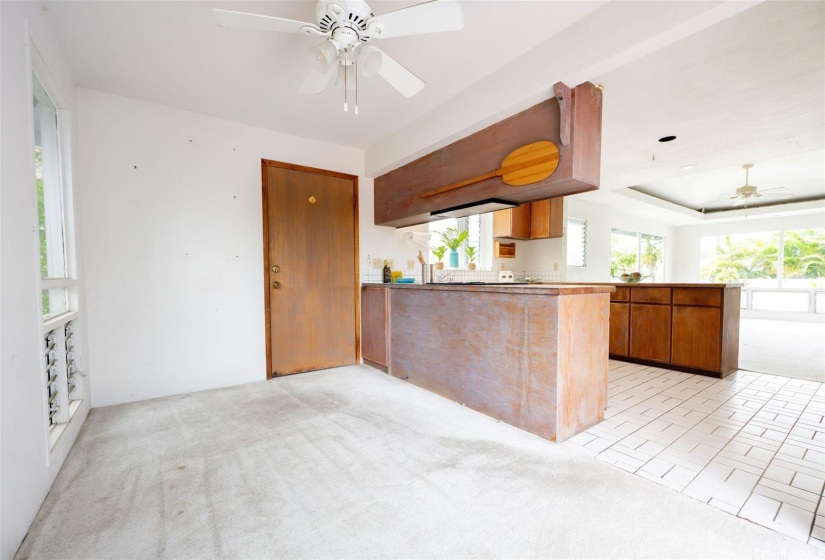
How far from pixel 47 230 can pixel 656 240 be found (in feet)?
36.9

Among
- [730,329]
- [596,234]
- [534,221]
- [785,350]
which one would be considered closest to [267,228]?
[534,221]

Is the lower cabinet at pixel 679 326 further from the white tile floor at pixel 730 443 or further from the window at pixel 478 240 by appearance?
the window at pixel 478 240

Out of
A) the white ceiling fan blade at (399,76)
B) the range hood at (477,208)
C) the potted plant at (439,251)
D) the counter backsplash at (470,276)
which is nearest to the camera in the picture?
the white ceiling fan blade at (399,76)

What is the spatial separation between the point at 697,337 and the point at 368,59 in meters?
3.99

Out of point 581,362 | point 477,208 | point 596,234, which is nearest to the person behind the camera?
point 581,362

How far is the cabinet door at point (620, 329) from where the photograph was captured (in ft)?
13.4

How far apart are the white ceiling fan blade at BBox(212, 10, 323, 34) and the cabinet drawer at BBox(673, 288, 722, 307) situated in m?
4.06

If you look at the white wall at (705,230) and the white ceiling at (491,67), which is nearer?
the white ceiling at (491,67)

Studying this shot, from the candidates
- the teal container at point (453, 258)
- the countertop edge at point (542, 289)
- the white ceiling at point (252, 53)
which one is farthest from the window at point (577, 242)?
the white ceiling at point (252, 53)

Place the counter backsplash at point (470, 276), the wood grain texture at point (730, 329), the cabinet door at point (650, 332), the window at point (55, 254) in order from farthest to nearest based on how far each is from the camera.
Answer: the counter backsplash at point (470, 276) < the cabinet door at point (650, 332) < the wood grain texture at point (730, 329) < the window at point (55, 254)

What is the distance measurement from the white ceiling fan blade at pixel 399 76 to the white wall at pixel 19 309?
160 centimetres

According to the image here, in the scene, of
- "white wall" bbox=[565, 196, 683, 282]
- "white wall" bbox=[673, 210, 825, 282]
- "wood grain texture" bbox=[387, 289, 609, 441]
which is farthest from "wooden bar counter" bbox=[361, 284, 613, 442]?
"white wall" bbox=[673, 210, 825, 282]

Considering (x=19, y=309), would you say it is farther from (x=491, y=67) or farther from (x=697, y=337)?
(x=697, y=337)

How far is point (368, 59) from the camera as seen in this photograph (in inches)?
70.8
